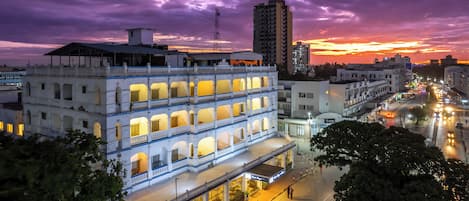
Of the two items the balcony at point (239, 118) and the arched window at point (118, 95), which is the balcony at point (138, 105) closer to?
the arched window at point (118, 95)

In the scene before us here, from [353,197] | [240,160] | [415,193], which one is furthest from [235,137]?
[415,193]

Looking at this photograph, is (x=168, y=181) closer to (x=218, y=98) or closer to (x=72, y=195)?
(x=218, y=98)

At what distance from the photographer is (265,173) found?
35812 millimetres

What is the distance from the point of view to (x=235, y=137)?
4300 centimetres

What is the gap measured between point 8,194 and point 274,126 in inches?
1575

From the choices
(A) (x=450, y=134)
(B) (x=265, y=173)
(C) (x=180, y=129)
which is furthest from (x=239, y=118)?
(A) (x=450, y=134)

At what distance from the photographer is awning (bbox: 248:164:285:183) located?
35.1m

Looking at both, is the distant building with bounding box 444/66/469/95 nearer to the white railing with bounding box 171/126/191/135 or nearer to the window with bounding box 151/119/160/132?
the white railing with bounding box 171/126/191/135

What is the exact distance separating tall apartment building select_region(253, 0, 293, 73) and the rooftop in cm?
10763

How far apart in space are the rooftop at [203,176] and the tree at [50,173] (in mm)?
8600

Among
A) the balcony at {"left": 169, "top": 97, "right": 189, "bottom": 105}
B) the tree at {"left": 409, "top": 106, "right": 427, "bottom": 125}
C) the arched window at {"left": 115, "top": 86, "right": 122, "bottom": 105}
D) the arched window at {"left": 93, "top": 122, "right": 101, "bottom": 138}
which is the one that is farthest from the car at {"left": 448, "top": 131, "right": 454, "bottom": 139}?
the arched window at {"left": 93, "top": 122, "right": 101, "bottom": 138}

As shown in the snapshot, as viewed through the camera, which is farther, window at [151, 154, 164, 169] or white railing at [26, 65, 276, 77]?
window at [151, 154, 164, 169]

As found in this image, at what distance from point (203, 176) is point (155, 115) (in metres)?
7.67

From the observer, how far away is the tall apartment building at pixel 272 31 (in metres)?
150
